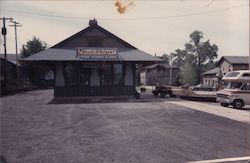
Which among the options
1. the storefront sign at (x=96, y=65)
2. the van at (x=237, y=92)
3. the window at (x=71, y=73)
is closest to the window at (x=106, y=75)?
the storefront sign at (x=96, y=65)

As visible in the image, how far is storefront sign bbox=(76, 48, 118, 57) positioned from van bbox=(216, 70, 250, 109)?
10371 millimetres

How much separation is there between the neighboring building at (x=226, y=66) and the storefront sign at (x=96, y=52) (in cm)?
5135

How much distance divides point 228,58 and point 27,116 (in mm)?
67764

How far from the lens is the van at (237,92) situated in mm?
23125

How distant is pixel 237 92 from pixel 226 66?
5677 cm

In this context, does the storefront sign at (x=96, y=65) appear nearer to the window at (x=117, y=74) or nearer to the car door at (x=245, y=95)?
the window at (x=117, y=74)

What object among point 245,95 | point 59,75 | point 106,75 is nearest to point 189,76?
point 106,75

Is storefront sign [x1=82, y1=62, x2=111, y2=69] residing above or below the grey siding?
above

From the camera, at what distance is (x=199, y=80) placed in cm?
9756

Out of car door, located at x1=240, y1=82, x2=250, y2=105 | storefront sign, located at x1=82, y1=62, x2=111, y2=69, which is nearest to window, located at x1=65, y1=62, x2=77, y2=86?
storefront sign, located at x1=82, y1=62, x2=111, y2=69

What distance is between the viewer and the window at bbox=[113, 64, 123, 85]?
29219 mm

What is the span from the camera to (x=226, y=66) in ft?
254

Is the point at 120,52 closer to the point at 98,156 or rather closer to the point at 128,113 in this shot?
the point at 128,113

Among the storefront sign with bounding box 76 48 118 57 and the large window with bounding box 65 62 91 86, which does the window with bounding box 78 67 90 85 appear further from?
the storefront sign with bounding box 76 48 118 57
